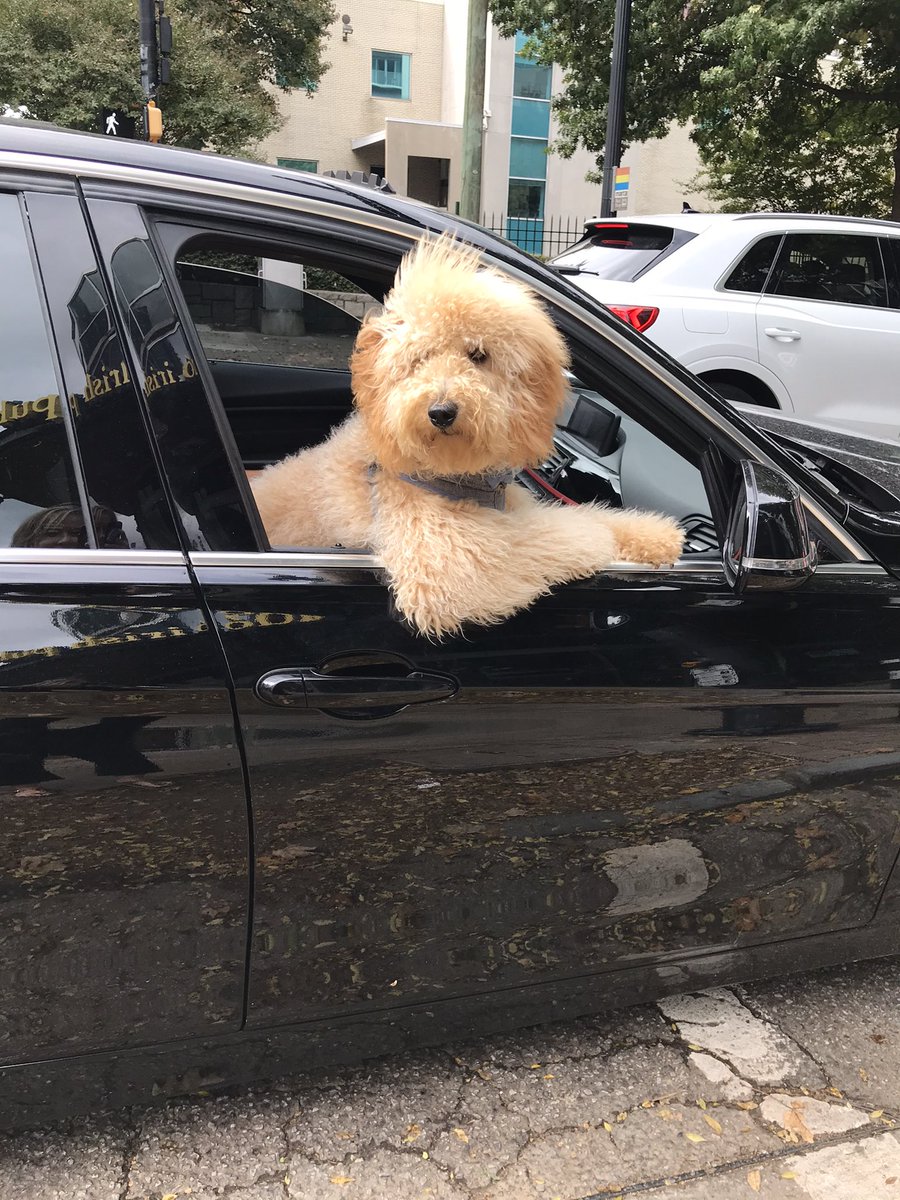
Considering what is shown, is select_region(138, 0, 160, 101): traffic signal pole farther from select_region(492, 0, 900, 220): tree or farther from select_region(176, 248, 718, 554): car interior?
select_region(176, 248, 718, 554): car interior

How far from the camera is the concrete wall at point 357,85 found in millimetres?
27500

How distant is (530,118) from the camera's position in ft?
87.1

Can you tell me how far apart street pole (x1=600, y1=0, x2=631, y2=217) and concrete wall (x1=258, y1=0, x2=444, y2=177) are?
725 inches

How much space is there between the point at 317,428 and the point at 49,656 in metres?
1.45

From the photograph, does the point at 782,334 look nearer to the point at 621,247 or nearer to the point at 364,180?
the point at 621,247

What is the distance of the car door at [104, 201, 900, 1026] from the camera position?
156 cm

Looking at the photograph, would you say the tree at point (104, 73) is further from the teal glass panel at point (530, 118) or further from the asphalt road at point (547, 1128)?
the asphalt road at point (547, 1128)

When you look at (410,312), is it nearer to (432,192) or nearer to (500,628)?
(500,628)

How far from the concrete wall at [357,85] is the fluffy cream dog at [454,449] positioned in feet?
93.6

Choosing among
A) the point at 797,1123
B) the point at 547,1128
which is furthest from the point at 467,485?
the point at 797,1123

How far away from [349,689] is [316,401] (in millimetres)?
1525

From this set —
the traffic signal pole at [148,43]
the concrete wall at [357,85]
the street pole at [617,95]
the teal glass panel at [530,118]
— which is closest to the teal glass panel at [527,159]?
the teal glass panel at [530,118]

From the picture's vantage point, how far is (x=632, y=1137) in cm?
195

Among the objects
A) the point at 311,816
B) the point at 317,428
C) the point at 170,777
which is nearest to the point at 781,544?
the point at 311,816
